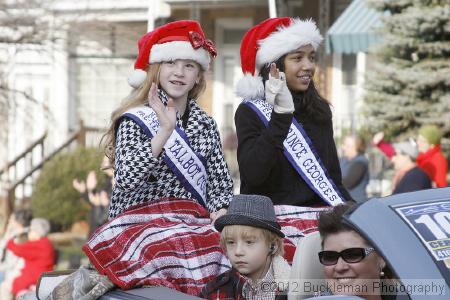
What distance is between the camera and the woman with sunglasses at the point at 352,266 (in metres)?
3.64

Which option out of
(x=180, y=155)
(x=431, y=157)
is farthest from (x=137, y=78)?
(x=431, y=157)

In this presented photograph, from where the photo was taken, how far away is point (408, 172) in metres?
10.1

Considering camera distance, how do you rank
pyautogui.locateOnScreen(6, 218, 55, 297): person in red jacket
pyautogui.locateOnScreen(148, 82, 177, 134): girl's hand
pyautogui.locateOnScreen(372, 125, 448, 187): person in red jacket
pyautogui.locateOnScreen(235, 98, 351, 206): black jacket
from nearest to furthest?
pyautogui.locateOnScreen(148, 82, 177, 134): girl's hand < pyautogui.locateOnScreen(235, 98, 351, 206): black jacket < pyautogui.locateOnScreen(6, 218, 55, 297): person in red jacket < pyautogui.locateOnScreen(372, 125, 448, 187): person in red jacket

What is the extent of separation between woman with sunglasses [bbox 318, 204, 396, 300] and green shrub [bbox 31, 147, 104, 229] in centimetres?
1351

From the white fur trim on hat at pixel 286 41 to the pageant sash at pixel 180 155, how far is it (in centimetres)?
64

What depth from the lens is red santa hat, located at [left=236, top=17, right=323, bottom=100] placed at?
17.0 ft

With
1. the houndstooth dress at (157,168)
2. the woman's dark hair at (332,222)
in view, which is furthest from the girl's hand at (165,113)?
the woman's dark hair at (332,222)

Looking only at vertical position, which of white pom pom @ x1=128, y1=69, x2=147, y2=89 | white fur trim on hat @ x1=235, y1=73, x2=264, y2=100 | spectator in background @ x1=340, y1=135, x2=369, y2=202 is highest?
white pom pom @ x1=128, y1=69, x2=147, y2=89

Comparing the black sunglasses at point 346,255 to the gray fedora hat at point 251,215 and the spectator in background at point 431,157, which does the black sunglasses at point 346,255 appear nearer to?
the gray fedora hat at point 251,215

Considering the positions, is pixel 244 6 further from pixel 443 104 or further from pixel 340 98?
pixel 443 104

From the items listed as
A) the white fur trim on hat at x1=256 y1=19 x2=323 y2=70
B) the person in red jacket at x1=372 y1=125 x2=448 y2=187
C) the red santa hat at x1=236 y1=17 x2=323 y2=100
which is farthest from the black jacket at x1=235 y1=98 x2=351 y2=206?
the person in red jacket at x1=372 y1=125 x2=448 y2=187

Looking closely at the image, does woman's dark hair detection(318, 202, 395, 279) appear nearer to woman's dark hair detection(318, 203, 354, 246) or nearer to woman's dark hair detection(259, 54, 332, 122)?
woman's dark hair detection(318, 203, 354, 246)

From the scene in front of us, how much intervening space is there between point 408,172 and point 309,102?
16.5 feet

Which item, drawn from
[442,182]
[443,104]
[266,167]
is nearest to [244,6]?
[443,104]
